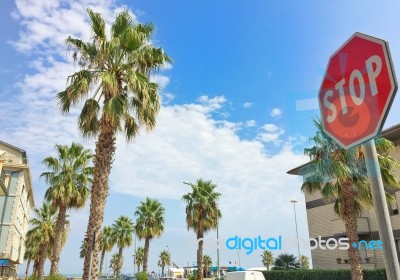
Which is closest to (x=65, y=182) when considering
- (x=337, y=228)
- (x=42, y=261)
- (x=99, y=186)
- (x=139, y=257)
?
(x=42, y=261)

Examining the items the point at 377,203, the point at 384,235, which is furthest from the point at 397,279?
the point at 377,203

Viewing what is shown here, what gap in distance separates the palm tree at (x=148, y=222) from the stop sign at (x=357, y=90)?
41.6 metres

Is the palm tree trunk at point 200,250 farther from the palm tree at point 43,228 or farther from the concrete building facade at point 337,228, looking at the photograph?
the palm tree at point 43,228

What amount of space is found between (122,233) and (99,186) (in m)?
46.1

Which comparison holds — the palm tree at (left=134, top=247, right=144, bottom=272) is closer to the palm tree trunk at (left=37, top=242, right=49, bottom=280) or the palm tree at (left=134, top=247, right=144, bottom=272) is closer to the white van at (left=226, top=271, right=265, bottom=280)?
the palm tree trunk at (left=37, top=242, right=49, bottom=280)

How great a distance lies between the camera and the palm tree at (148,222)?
4194 cm

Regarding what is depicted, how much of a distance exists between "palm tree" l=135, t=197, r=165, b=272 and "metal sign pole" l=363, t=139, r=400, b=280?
1638 inches

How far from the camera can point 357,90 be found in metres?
1.99

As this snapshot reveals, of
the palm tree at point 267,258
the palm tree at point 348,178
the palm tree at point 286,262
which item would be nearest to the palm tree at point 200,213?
the palm tree at point 286,262

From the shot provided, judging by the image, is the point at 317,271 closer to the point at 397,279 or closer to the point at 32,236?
the point at 397,279

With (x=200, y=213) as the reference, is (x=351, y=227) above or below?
below

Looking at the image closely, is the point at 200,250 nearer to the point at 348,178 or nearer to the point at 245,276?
the point at 245,276

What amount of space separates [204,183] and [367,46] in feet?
116

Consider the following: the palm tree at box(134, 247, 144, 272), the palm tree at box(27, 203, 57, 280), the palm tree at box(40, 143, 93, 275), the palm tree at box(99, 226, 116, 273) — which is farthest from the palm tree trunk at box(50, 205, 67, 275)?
the palm tree at box(134, 247, 144, 272)
